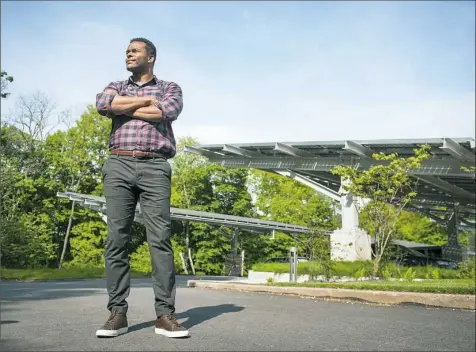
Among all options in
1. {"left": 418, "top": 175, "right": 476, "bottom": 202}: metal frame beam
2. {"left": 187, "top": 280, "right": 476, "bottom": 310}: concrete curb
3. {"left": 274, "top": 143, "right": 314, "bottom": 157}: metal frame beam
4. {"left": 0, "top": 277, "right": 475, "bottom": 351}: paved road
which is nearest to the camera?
{"left": 0, "top": 277, "right": 475, "bottom": 351}: paved road

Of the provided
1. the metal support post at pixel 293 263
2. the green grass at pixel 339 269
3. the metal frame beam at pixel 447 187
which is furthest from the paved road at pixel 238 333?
the metal frame beam at pixel 447 187

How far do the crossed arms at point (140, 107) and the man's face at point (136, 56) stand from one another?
0.68ft

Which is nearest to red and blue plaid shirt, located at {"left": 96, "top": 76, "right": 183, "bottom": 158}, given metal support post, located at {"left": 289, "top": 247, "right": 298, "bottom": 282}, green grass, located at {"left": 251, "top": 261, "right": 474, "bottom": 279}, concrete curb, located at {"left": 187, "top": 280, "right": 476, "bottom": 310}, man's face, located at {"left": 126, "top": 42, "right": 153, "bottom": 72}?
man's face, located at {"left": 126, "top": 42, "right": 153, "bottom": 72}

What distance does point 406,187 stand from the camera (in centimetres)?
1365

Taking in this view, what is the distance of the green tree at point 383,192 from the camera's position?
496 inches

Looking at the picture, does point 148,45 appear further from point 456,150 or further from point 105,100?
point 456,150

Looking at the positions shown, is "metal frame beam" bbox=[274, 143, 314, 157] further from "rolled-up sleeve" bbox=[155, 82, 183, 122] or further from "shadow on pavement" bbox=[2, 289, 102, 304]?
"rolled-up sleeve" bbox=[155, 82, 183, 122]

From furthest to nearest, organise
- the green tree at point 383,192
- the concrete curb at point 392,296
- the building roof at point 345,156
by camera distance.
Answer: the building roof at point 345,156, the green tree at point 383,192, the concrete curb at point 392,296

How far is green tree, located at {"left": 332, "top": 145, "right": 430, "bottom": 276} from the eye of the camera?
12.6 meters

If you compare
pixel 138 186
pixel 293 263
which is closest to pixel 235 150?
pixel 293 263

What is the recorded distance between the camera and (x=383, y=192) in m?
12.5

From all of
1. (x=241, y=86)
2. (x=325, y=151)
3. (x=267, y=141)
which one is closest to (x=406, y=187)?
(x=325, y=151)

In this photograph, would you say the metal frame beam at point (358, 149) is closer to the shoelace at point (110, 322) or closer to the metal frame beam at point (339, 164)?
the metal frame beam at point (339, 164)

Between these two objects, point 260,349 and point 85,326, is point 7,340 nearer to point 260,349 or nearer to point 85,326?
point 85,326
